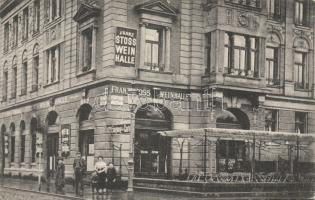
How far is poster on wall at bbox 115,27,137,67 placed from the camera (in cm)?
2900

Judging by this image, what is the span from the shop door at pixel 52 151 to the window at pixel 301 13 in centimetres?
1692

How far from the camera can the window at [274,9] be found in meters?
35.2

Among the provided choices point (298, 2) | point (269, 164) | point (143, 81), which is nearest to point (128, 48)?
point (143, 81)

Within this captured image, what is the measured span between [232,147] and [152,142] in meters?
4.57

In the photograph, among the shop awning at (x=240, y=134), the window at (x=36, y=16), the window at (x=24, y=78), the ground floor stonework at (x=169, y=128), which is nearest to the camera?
the shop awning at (x=240, y=134)

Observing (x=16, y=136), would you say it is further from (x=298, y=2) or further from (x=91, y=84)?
(x=298, y=2)

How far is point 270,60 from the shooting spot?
35562 mm

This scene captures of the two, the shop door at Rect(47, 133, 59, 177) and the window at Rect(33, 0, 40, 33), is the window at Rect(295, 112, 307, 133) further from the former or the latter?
the window at Rect(33, 0, 40, 33)

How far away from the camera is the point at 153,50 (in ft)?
102

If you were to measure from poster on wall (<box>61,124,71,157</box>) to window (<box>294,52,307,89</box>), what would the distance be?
1460 cm

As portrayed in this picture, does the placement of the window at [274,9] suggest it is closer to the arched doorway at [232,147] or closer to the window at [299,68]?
the window at [299,68]

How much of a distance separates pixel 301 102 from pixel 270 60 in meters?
3.37

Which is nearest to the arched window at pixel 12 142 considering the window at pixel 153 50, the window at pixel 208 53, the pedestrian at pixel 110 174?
the window at pixel 153 50

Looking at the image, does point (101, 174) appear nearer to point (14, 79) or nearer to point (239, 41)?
point (239, 41)
